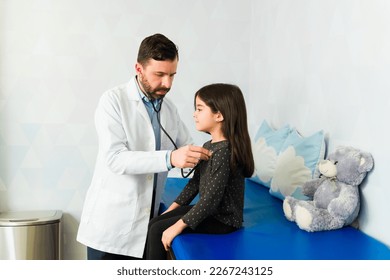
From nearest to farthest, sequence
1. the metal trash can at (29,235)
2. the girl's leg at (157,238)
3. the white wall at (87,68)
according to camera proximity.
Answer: the girl's leg at (157,238) < the metal trash can at (29,235) < the white wall at (87,68)

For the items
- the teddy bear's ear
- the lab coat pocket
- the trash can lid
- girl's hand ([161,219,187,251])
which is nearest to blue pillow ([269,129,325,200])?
the teddy bear's ear

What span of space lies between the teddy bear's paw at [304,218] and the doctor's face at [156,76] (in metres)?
0.72

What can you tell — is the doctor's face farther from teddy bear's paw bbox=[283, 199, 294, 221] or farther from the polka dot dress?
teddy bear's paw bbox=[283, 199, 294, 221]

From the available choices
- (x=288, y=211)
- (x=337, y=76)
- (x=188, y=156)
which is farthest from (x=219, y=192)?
(x=337, y=76)

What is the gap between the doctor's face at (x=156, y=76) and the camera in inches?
66.5

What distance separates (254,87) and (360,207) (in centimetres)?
148

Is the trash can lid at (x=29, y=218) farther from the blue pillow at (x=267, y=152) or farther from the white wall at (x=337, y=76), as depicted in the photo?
the white wall at (x=337, y=76)

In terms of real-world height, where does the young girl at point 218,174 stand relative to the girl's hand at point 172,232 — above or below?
above

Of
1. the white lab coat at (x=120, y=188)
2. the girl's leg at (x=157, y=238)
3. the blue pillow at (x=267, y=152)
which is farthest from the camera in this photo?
the blue pillow at (x=267, y=152)

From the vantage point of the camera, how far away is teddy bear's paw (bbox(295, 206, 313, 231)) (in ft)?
5.29

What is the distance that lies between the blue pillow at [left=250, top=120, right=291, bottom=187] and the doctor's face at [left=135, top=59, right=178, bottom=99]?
2.81 ft

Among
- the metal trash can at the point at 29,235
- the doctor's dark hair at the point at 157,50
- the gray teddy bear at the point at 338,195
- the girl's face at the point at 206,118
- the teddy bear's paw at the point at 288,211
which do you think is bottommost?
the metal trash can at the point at 29,235

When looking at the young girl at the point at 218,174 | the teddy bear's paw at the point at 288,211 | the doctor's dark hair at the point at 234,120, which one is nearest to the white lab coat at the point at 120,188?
the young girl at the point at 218,174

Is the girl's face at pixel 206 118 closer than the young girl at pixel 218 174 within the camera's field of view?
No
